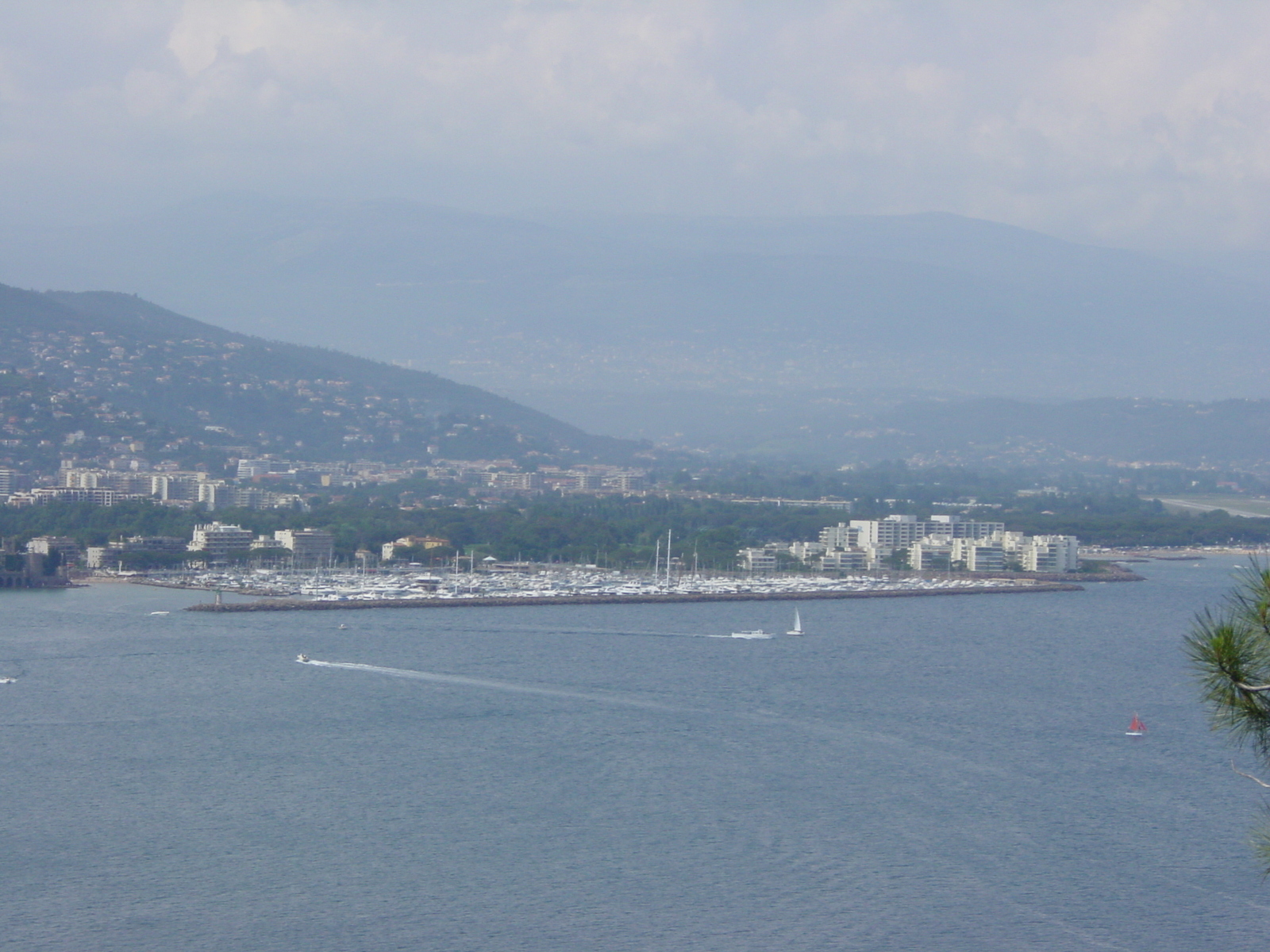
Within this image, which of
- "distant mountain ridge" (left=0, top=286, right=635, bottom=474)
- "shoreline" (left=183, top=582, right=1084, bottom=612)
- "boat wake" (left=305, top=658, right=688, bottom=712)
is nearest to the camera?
"boat wake" (left=305, top=658, right=688, bottom=712)

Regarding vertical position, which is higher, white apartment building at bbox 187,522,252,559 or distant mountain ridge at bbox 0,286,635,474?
distant mountain ridge at bbox 0,286,635,474

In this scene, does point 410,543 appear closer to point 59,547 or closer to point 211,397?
point 59,547

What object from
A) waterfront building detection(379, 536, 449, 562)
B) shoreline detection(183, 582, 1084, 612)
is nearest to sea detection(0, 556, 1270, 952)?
shoreline detection(183, 582, 1084, 612)

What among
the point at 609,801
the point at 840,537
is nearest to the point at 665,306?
the point at 840,537

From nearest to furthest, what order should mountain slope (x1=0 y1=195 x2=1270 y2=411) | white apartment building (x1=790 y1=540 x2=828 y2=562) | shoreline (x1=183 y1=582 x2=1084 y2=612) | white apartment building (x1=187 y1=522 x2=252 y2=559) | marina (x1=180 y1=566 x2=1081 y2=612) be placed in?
1. shoreline (x1=183 y1=582 x2=1084 y2=612)
2. marina (x1=180 y1=566 x2=1081 y2=612)
3. white apartment building (x1=187 y1=522 x2=252 y2=559)
4. white apartment building (x1=790 y1=540 x2=828 y2=562)
5. mountain slope (x1=0 y1=195 x2=1270 y2=411)

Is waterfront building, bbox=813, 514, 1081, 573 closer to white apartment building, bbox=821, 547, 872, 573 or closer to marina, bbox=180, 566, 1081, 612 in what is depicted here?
white apartment building, bbox=821, 547, 872, 573

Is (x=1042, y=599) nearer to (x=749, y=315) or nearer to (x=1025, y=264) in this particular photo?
(x=749, y=315)

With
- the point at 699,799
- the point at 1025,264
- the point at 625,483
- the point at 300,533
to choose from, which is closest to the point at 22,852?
the point at 699,799
